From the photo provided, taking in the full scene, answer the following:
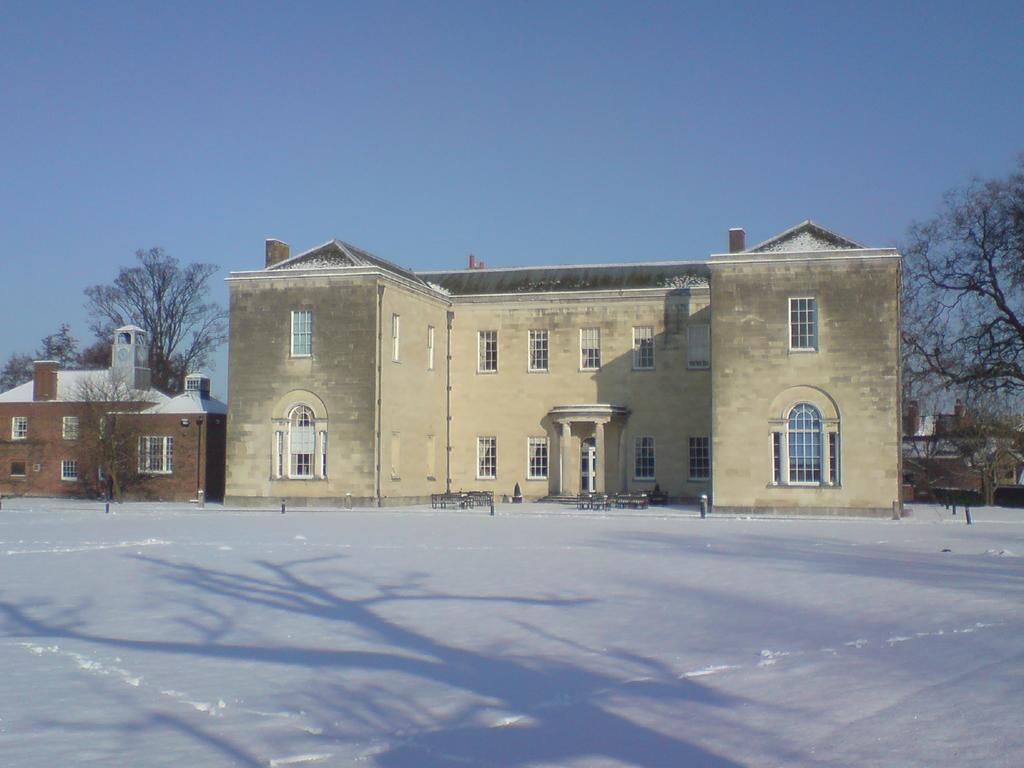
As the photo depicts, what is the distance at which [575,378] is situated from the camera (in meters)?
45.2

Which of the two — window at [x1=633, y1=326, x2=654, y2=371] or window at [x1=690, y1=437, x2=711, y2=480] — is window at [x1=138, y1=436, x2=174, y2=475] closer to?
window at [x1=633, y1=326, x2=654, y2=371]

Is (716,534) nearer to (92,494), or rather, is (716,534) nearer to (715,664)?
(715,664)

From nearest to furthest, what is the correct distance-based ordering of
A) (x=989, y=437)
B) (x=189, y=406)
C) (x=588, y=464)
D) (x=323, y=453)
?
1. (x=323, y=453)
2. (x=588, y=464)
3. (x=189, y=406)
4. (x=989, y=437)

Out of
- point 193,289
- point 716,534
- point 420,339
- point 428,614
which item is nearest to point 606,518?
point 716,534

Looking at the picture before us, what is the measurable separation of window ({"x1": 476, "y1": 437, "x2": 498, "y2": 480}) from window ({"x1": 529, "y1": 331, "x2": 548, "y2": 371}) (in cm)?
347

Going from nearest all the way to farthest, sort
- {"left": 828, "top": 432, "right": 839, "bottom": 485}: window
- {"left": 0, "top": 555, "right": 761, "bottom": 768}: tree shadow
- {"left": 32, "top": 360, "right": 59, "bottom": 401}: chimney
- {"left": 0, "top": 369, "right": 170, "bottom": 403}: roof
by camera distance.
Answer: {"left": 0, "top": 555, "right": 761, "bottom": 768}: tree shadow → {"left": 828, "top": 432, "right": 839, "bottom": 485}: window → {"left": 0, "top": 369, "right": 170, "bottom": 403}: roof → {"left": 32, "top": 360, "right": 59, "bottom": 401}: chimney

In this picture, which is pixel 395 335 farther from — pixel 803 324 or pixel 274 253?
pixel 803 324

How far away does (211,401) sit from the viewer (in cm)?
4934

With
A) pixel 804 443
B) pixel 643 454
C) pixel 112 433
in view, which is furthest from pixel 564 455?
pixel 112 433

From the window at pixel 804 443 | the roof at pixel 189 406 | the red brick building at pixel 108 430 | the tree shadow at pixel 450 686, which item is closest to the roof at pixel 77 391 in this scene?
the red brick building at pixel 108 430

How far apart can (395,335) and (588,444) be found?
9016 millimetres

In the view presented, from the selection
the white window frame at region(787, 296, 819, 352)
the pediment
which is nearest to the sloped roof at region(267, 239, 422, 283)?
the pediment

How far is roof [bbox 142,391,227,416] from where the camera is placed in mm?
47041

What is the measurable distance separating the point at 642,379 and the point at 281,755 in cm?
3702
